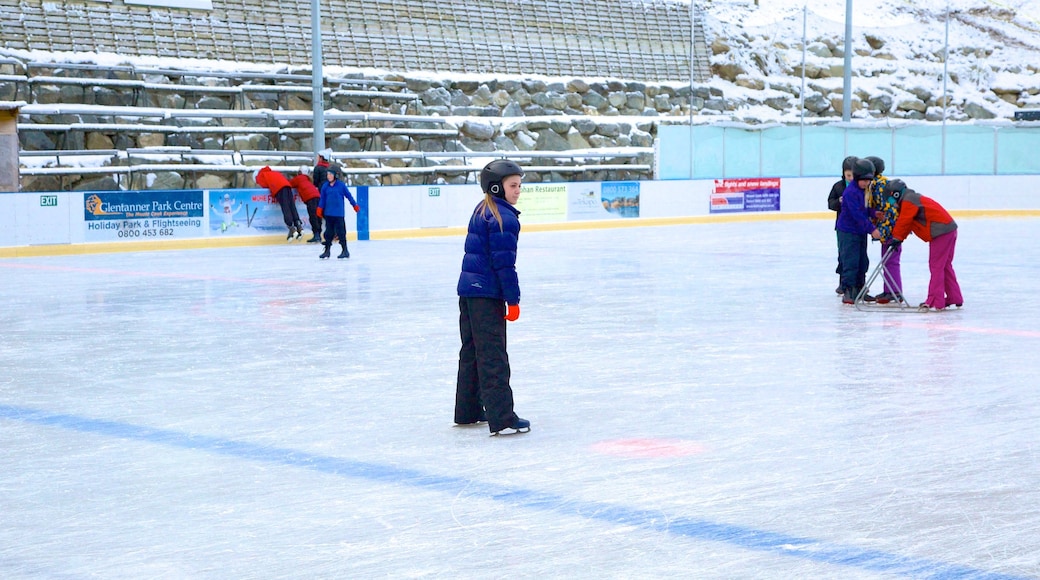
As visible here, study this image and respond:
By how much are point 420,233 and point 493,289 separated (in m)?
18.8

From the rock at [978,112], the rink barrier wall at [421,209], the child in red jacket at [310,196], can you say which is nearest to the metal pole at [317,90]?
the child in red jacket at [310,196]

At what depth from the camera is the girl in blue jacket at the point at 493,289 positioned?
6438mm

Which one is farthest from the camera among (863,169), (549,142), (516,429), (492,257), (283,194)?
(549,142)

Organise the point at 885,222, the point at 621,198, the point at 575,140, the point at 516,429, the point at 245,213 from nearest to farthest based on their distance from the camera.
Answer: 1. the point at 516,429
2. the point at 885,222
3. the point at 245,213
4. the point at 621,198
5. the point at 575,140

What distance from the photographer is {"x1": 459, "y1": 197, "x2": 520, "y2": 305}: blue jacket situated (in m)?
6.43

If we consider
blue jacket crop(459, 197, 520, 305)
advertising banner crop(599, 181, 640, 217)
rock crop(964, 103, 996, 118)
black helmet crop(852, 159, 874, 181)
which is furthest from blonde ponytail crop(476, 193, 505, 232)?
rock crop(964, 103, 996, 118)

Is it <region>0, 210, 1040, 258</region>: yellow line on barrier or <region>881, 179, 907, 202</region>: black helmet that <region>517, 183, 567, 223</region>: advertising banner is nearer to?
<region>0, 210, 1040, 258</region>: yellow line on barrier

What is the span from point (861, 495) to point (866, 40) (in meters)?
41.4

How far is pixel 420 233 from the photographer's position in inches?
993

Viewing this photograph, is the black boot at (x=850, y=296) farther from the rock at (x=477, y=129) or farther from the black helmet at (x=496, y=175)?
the rock at (x=477, y=129)

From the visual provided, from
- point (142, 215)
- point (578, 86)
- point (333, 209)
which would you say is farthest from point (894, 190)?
point (578, 86)

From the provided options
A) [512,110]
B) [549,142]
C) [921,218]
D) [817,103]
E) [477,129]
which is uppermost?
[817,103]

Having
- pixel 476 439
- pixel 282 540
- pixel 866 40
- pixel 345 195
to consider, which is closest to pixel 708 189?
pixel 345 195

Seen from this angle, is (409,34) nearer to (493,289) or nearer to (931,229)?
(931,229)
